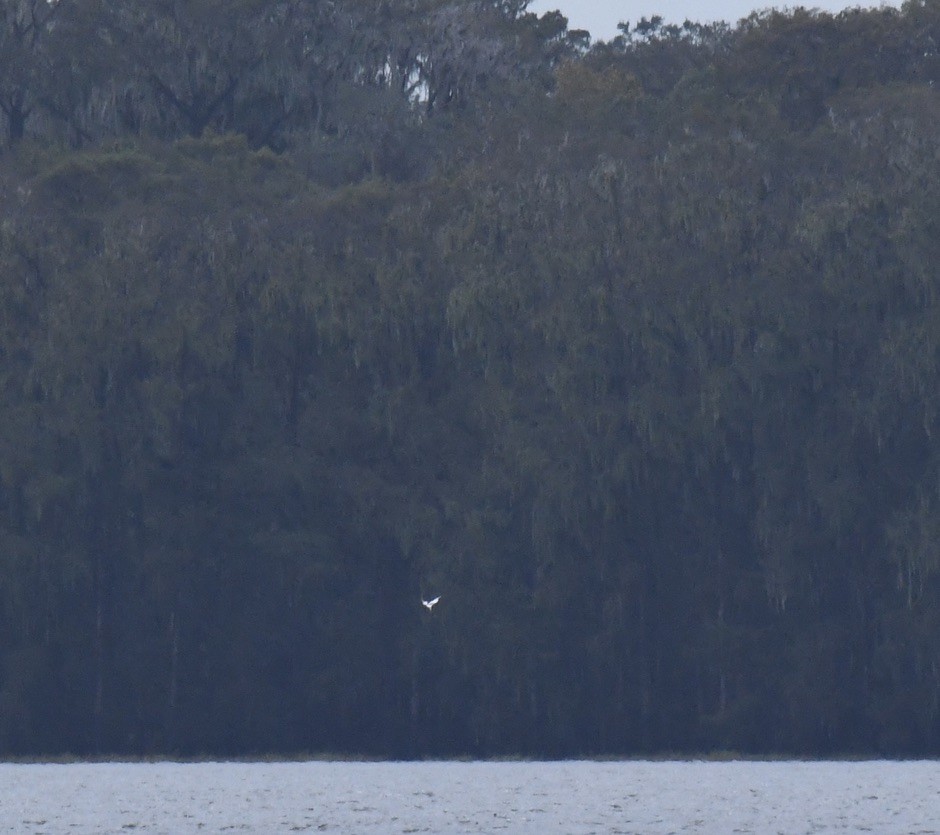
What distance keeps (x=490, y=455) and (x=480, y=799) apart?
11.1 m

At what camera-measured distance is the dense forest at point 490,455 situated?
1131 inches

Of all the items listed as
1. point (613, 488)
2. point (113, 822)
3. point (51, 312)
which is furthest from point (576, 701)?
point (113, 822)

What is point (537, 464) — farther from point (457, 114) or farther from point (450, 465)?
point (457, 114)

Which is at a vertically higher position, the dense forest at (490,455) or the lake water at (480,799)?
the dense forest at (490,455)

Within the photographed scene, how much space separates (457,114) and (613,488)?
12.2m

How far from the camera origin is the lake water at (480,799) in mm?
16578

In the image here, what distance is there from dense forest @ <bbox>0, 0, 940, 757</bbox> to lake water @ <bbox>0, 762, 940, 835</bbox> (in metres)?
4.00

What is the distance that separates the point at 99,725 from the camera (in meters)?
29.9

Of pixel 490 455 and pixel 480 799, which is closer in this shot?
pixel 480 799

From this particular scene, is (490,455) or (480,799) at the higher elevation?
(490,455)

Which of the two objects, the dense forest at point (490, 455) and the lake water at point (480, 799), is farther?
the dense forest at point (490, 455)

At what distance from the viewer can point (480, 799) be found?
19.2 meters

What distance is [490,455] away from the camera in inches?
1178

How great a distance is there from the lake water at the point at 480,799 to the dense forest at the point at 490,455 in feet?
13.1
